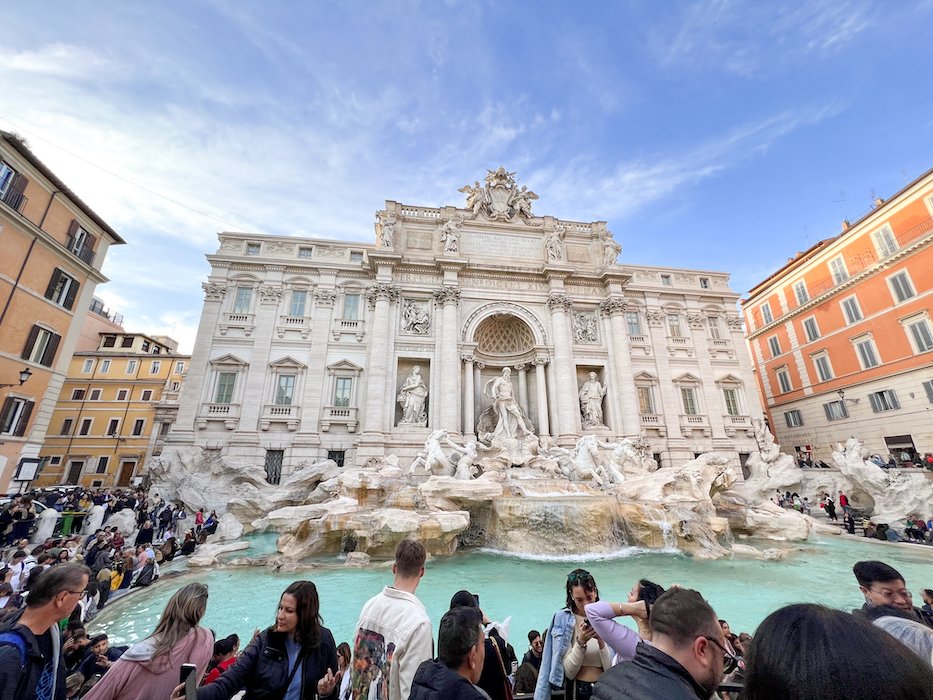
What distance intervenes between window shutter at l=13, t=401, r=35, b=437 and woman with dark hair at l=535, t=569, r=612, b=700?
1710cm

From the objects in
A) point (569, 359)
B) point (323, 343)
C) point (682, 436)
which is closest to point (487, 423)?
point (569, 359)

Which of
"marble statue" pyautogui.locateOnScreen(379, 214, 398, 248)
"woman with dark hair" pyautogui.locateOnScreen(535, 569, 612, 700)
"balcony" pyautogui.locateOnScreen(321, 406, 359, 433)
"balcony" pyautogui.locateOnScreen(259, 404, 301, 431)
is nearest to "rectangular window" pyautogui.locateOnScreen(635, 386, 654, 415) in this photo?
"balcony" pyautogui.locateOnScreen(321, 406, 359, 433)

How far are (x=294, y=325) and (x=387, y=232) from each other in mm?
6208

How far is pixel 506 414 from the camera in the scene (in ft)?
53.5

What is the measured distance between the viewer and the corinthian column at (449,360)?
664 inches

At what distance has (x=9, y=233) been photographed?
38.6 ft

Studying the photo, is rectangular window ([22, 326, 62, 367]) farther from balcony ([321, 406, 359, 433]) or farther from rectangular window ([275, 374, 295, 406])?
balcony ([321, 406, 359, 433])

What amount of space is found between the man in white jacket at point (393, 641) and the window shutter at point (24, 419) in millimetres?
16269

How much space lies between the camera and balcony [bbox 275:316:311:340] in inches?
716

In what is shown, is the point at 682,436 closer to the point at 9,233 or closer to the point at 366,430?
the point at 366,430

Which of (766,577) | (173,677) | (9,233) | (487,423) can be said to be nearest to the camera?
(173,677)

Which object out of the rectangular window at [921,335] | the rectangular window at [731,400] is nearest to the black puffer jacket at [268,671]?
the rectangular window at [731,400]

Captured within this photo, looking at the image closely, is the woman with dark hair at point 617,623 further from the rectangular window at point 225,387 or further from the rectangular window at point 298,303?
the rectangular window at point 298,303

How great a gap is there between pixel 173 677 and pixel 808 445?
2750 centimetres
